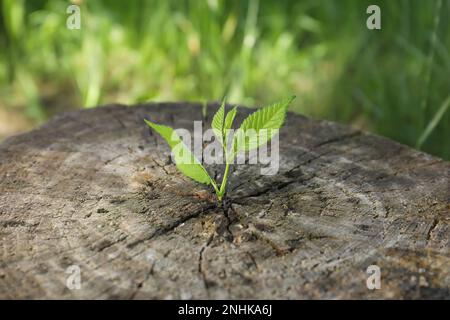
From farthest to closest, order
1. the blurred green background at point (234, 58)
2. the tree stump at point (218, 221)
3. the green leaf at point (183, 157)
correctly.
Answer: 1. the blurred green background at point (234, 58)
2. the green leaf at point (183, 157)
3. the tree stump at point (218, 221)

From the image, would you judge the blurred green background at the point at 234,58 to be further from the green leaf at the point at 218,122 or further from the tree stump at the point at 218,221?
the green leaf at the point at 218,122

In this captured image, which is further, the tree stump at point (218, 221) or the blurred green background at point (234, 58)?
the blurred green background at point (234, 58)

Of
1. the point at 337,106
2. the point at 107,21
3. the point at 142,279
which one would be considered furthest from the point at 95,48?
the point at 142,279

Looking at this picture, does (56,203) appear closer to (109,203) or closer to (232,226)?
(109,203)

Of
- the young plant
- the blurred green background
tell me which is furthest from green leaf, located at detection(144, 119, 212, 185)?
the blurred green background

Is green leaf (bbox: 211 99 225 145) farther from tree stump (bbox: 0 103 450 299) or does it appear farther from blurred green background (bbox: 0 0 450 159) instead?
blurred green background (bbox: 0 0 450 159)

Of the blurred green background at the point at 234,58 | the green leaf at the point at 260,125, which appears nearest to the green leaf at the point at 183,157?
the green leaf at the point at 260,125
